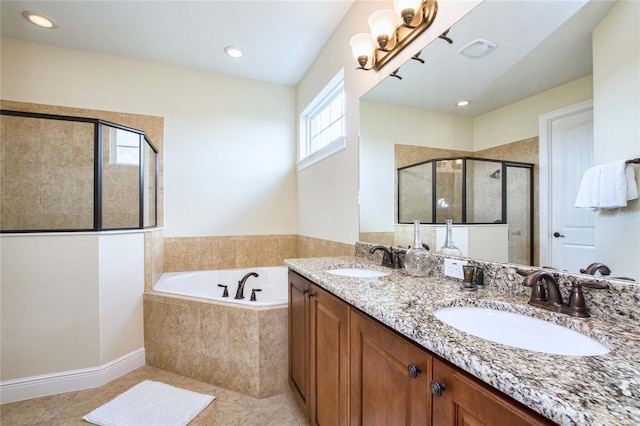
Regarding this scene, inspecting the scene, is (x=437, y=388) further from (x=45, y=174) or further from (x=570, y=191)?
(x=45, y=174)

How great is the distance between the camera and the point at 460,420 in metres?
0.58

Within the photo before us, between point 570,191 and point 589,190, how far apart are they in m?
0.05

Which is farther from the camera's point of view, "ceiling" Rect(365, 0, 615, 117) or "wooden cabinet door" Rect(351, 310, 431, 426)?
"ceiling" Rect(365, 0, 615, 117)

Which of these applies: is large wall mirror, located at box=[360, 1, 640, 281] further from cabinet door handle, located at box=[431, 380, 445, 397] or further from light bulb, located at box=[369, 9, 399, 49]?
cabinet door handle, located at box=[431, 380, 445, 397]

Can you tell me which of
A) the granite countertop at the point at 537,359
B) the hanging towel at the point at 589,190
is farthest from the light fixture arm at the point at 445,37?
the granite countertop at the point at 537,359

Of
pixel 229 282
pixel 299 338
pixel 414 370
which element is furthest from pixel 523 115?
pixel 229 282

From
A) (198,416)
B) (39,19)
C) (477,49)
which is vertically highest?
(39,19)

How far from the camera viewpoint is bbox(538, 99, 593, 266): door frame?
930mm

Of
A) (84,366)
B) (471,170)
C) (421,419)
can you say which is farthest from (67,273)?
(471,170)

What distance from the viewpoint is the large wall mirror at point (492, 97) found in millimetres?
860

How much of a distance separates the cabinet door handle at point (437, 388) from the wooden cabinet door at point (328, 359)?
1.52 ft

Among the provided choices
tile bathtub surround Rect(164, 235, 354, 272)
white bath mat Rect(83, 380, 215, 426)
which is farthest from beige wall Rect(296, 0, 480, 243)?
white bath mat Rect(83, 380, 215, 426)

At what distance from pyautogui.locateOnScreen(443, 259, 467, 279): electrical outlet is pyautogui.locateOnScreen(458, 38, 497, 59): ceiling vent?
90 centimetres

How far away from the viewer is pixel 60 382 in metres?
1.95
